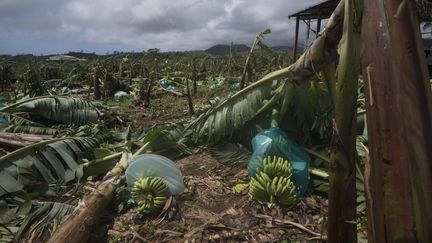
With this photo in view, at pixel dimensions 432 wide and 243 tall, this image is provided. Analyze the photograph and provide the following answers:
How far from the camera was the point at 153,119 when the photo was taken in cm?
826

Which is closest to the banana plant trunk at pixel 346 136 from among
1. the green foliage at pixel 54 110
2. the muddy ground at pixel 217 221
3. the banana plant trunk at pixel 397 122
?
the banana plant trunk at pixel 397 122

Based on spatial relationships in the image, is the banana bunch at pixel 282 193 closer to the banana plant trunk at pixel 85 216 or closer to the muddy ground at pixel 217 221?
the muddy ground at pixel 217 221

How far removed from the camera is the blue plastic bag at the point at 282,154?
3.38 metres

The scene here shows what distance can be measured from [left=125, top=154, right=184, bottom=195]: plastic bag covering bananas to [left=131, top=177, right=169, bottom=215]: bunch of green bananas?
4.9 inches

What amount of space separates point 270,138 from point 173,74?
12136mm

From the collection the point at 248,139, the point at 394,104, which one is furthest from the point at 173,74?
the point at 394,104

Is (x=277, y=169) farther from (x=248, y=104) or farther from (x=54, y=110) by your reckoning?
(x=54, y=110)

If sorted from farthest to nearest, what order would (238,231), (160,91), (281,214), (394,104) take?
(160,91), (281,214), (238,231), (394,104)

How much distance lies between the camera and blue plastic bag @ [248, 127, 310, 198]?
3381 millimetres

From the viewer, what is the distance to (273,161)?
11.1ft

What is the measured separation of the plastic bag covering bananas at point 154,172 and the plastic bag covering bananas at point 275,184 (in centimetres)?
76

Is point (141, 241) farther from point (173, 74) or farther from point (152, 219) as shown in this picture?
point (173, 74)

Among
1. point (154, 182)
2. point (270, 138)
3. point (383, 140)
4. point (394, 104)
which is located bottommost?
point (154, 182)

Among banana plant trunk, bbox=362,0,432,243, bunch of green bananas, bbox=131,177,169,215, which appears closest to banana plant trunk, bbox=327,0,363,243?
banana plant trunk, bbox=362,0,432,243
